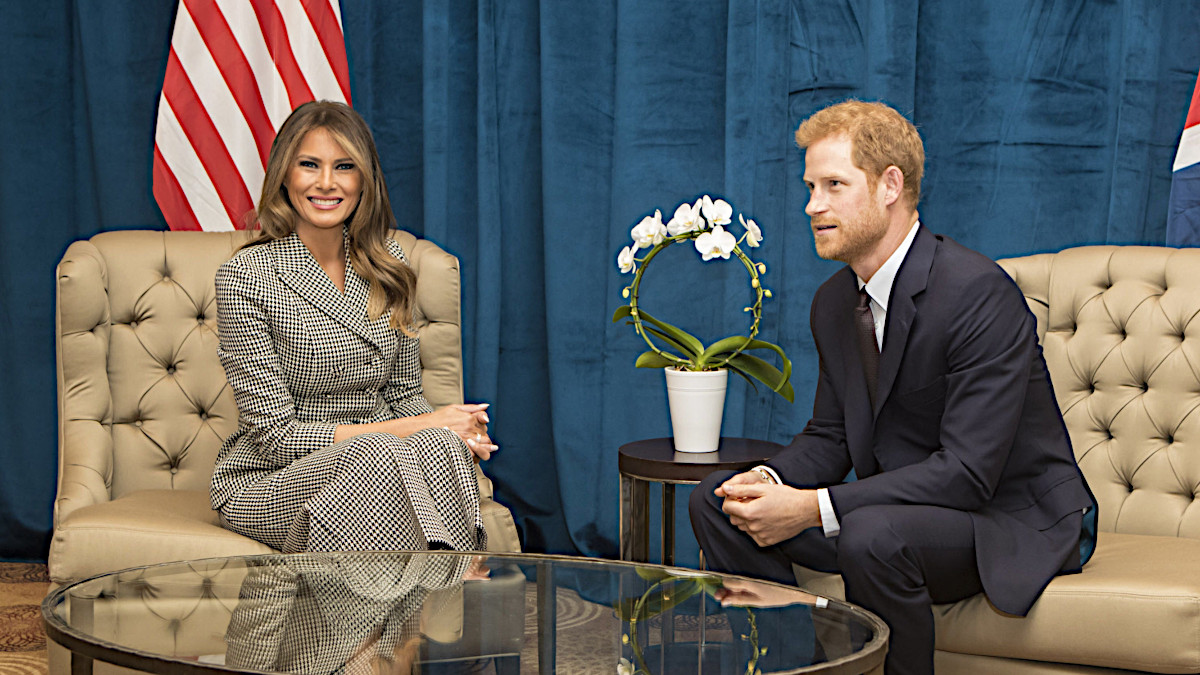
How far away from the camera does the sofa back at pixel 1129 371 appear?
2303 millimetres

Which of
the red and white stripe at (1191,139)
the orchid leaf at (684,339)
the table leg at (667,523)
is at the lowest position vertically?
the table leg at (667,523)

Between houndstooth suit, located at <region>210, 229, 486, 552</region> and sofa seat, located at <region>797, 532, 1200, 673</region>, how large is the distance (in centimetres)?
83

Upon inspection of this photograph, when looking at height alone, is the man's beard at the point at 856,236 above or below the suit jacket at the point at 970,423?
above

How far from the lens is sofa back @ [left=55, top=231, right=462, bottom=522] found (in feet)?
8.16

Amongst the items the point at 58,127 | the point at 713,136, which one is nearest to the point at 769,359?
the point at 713,136

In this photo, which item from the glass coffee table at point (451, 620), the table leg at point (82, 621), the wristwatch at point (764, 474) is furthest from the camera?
the wristwatch at point (764, 474)

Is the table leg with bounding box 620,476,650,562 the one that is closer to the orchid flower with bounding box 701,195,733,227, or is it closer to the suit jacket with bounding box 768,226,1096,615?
the suit jacket with bounding box 768,226,1096,615

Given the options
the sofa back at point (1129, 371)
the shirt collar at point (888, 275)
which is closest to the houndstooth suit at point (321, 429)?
the shirt collar at point (888, 275)

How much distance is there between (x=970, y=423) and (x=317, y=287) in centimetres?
142

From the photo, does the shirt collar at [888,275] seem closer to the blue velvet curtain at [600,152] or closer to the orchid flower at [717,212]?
the orchid flower at [717,212]

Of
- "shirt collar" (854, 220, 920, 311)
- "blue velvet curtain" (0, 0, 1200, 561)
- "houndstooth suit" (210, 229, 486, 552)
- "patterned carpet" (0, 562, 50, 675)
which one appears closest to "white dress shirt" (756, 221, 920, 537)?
"shirt collar" (854, 220, 920, 311)

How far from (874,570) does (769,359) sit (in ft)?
4.20

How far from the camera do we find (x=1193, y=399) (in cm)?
230

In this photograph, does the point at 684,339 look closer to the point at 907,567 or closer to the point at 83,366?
the point at 907,567
